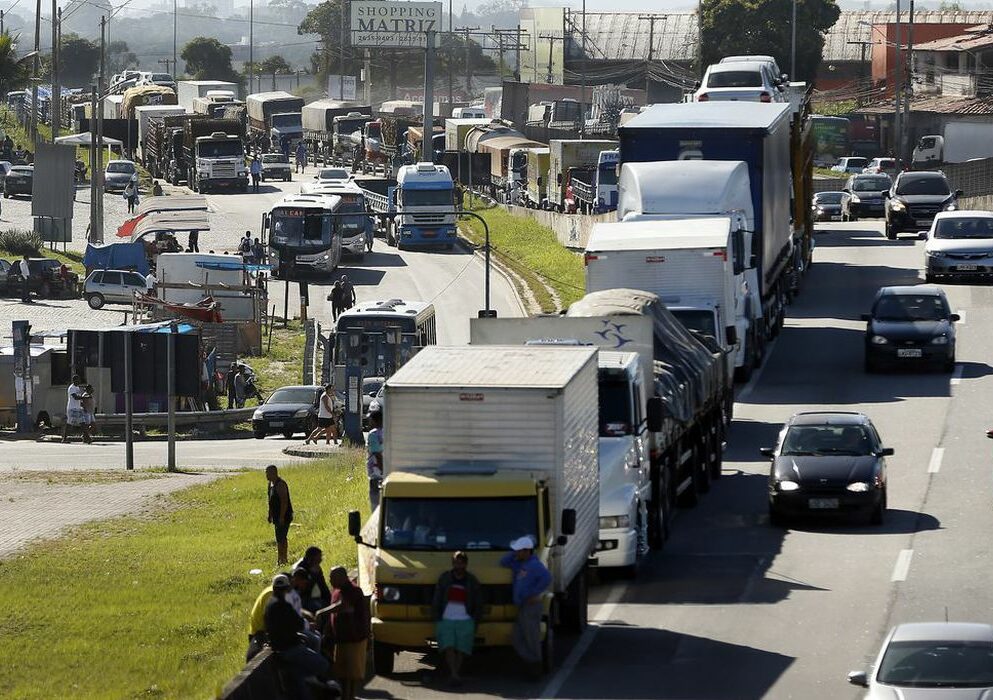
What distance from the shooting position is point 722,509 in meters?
26.8

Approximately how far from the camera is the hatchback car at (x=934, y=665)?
1384 centimetres

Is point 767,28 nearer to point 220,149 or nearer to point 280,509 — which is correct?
point 220,149

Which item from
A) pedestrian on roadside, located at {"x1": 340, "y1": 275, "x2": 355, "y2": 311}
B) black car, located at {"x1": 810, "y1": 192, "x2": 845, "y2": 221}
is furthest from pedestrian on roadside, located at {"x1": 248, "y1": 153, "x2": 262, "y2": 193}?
pedestrian on roadside, located at {"x1": 340, "y1": 275, "x2": 355, "y2": 311}

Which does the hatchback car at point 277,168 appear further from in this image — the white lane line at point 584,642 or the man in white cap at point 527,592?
the man in white cap at point 527,592

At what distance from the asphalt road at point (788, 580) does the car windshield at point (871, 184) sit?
32986 millimetres

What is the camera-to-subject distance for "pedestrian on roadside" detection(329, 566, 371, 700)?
16281 millimetres

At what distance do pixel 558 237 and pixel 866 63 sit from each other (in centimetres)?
7632

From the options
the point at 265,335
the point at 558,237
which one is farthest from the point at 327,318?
the point at 558,237

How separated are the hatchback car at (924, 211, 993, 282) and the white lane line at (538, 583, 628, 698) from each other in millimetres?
27775

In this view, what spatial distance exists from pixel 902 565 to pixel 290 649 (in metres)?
9.70

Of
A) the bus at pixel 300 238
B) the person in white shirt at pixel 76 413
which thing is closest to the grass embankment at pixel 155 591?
the person in white shirt at pixel 76 413

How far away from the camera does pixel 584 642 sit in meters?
18.9

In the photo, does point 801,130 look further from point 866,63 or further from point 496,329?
point 866,63

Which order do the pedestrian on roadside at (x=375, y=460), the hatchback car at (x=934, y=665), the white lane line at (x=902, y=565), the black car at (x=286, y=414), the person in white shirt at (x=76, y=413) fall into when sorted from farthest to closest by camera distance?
the person in white shirt at (x=76, y=413) → the black car at (x=286, y=414) → the pedestrian on roadside at (x=375, y=460) → the white lane line at (x=902, y=565) → the hatchback car at (x=934, y=665)
